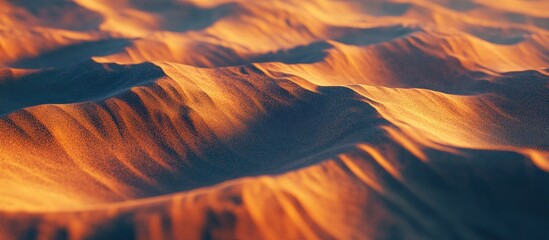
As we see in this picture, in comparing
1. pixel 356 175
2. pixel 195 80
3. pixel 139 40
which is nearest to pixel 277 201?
pixel 356 175

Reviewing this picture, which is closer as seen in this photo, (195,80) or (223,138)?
(223,138)

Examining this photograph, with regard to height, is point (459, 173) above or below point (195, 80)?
below

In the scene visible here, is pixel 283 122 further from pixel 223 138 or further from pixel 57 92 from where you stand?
pixel 57 92

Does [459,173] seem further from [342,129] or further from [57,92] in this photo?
[57,92]

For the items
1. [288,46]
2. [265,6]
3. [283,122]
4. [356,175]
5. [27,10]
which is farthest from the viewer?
[265,6]

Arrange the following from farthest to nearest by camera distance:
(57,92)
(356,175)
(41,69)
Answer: (41,69) → (57,92) → (356,175)

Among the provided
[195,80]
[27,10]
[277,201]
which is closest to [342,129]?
[277,201]
